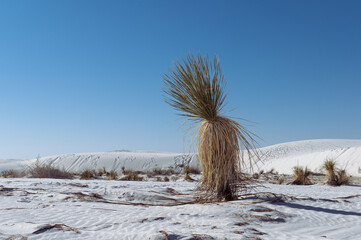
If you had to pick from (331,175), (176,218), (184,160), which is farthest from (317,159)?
(176,218)

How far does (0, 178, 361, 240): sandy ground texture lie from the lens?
377 cm

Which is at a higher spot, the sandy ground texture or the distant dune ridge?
the distant dune ridge

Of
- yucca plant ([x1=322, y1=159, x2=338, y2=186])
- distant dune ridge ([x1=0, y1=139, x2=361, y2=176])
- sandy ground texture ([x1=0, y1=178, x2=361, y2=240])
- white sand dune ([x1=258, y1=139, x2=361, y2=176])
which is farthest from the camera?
distant dune ridge ([x1=0, y1=139, x2=361, y2=176])

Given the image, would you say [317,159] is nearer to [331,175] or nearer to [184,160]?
[331,175]

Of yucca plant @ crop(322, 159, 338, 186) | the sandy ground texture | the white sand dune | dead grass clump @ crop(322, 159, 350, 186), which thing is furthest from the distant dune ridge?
the sandy ground texture

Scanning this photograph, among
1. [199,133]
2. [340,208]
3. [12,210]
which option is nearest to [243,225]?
[199,133]

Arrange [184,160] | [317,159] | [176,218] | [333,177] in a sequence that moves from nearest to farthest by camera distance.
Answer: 1. [176,218]
2. [333,177]
3. [317,159]
4. [184,160]

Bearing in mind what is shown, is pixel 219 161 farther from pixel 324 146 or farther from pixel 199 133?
pixel 324 146

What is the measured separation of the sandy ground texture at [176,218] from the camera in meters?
3.77

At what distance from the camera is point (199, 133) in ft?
20.2

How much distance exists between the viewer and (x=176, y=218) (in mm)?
4672

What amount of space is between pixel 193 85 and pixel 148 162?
26318 millimetres

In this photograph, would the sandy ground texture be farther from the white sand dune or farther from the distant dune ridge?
the distant dune ridge

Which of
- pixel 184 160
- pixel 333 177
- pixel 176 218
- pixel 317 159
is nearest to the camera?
pixel 176 218
